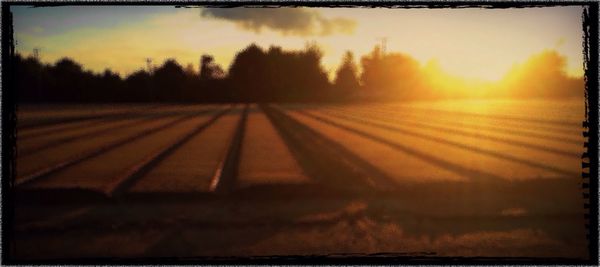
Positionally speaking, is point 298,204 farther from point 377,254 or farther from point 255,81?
point 255,81

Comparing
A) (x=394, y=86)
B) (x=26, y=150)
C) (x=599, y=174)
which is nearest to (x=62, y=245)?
(x=599, y=174)

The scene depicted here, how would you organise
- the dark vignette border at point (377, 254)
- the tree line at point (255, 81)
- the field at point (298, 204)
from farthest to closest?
the tree line at point (255, 81) → the field at point (298, 204) → the dark vignette border at point (377, 254)

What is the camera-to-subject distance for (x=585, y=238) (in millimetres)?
2504

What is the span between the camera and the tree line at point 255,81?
18.9 ft

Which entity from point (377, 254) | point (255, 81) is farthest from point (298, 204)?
point (255, 81)

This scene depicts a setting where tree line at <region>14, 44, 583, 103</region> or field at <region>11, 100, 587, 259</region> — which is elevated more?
tree line at <region>14, 44, 583, 103</region>

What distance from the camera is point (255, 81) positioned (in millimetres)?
9188

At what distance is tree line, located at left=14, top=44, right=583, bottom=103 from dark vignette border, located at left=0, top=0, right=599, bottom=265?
139mm

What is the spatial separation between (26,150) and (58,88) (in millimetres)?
15887

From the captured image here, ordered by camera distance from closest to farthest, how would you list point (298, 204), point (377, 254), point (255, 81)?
point (377, 254), point (298, 204), point (255, 81)

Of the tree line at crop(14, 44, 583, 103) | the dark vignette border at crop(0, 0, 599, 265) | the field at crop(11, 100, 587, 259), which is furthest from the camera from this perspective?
the tree line at crop(14, 44, 583, 103)

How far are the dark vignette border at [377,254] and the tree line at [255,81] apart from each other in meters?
0.14

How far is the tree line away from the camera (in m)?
5.75

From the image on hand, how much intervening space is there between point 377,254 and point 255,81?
24.0 ft
